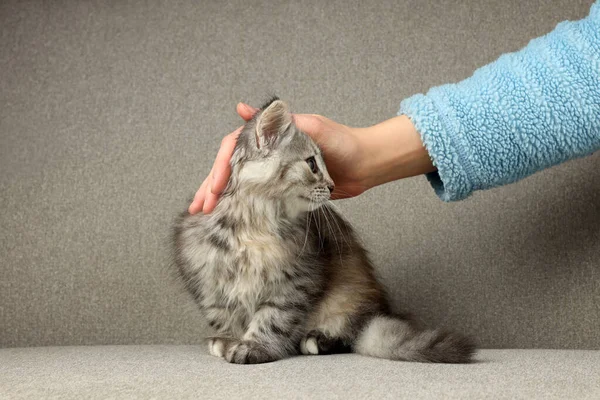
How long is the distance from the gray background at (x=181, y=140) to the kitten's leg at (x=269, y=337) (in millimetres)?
580

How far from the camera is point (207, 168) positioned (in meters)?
2.45

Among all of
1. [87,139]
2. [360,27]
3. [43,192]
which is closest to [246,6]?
[360,27]

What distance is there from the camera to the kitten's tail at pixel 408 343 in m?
1.61

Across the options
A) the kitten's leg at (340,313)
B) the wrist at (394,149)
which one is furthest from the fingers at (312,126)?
the kitten's leg at (340,313)

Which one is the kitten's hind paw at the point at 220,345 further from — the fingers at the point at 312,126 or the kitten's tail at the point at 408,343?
the fingers at the point at 312,126

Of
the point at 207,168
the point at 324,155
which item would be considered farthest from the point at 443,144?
the point at 207,168

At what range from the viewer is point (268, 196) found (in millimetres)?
1760

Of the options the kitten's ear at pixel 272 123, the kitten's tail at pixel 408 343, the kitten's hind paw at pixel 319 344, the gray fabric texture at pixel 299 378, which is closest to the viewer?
the gray fabric texture at pixel 299 378

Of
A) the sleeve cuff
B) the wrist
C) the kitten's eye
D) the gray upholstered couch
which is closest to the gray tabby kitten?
the kitten's eye

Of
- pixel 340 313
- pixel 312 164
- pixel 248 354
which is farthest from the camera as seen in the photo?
pixel 340 313

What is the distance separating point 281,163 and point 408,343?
53 cm

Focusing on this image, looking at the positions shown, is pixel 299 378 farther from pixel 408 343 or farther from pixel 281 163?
pixel 281 163

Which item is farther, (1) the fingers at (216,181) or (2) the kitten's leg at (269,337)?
(1) the fingers at (216,181)

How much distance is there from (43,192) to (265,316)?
1.14 metres
